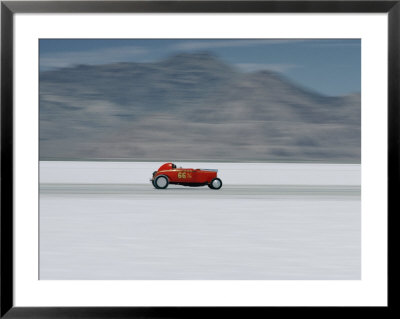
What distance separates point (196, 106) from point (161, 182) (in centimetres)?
5386

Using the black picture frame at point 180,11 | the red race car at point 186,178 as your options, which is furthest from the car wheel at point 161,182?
the black picture frame at point 180,11

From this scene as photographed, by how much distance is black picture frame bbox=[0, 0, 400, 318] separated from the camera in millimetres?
2252

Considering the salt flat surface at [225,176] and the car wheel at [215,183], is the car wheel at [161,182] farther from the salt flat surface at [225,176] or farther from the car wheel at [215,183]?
the salt flat surface at [225,176]

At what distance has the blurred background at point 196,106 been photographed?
4922 cm

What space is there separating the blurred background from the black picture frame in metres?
43.2

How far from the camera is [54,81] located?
6219cm

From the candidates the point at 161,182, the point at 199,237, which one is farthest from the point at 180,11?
the point at 161,182

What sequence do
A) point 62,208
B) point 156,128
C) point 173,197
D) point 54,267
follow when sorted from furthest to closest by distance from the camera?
point 156,128 → point 173,197 → point 62,208 → point 54,267

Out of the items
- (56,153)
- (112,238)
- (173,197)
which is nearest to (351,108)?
(56,153)

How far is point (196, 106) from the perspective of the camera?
6278 centimetres

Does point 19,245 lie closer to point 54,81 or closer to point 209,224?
point 209,224

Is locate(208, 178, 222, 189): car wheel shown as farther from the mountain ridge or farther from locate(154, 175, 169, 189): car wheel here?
the mountain ridge

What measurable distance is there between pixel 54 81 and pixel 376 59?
6335 centimetres

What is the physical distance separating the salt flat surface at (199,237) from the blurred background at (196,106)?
3835 cm
